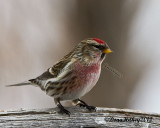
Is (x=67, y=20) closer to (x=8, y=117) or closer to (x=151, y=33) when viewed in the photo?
(x=151, y=33)

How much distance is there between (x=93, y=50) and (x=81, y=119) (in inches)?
34.3

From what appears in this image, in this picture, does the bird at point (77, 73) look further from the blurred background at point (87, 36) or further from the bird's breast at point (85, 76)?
the blurred background at point (87, 36)

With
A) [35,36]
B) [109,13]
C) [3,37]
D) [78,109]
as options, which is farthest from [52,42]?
[78,109]

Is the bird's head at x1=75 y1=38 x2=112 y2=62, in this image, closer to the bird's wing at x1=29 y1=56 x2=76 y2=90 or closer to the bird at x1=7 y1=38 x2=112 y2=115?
the bird at x1=7 y1=38 x2=112 y2=115

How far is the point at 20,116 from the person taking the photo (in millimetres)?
2480

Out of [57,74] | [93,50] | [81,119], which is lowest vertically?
[81,119]

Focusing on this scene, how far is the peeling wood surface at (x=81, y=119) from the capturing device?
8.04 feet

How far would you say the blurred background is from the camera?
452 cm

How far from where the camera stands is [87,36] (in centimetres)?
462

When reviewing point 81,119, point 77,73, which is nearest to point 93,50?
point 77,73

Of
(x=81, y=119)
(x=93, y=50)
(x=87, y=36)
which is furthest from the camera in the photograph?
(x=87, y=36)

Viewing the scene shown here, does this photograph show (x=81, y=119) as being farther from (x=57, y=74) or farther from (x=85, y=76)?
(x=57, y=74)

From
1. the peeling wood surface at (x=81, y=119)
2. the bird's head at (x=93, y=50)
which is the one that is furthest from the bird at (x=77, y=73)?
the peeling wood surface at (x=81, y=119)

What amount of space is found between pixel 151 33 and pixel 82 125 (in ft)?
9.16
